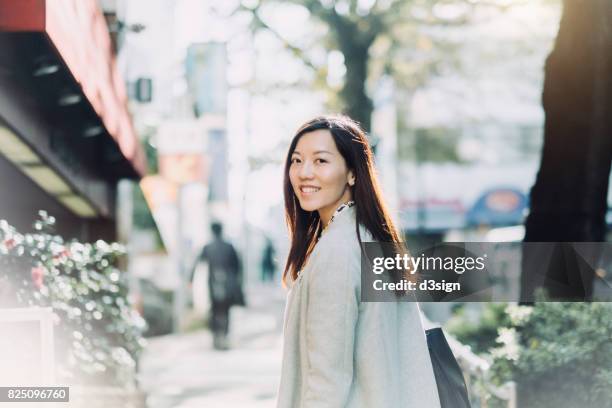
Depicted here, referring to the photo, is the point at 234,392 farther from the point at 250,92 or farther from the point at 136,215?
the point at 136,215

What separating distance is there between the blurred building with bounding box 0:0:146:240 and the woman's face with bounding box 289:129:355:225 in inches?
70.2

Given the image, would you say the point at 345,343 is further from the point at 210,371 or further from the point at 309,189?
the point at 210,371

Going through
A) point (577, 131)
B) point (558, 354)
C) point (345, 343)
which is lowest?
point (558, 354)

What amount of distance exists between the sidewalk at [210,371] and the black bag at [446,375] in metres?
4.24

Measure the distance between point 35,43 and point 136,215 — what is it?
16.5 meters

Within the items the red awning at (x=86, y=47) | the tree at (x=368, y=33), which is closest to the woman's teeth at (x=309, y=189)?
the red awning at (x=86, y=47)

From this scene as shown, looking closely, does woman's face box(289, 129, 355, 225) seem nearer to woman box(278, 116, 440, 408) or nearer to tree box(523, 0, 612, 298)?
woman box(278, 116, 440, 408)

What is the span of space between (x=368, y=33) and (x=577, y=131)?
690 centimetres

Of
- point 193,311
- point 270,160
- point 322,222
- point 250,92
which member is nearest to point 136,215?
point 193,311

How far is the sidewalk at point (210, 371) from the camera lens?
774 cm

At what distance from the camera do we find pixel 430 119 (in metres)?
27.1

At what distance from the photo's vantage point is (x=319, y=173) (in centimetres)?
264

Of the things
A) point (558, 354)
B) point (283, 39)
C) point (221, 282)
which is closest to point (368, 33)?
point (283, 39)

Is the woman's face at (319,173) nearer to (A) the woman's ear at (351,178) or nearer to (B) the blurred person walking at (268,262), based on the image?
(A) the woman's ear at (351,178)
